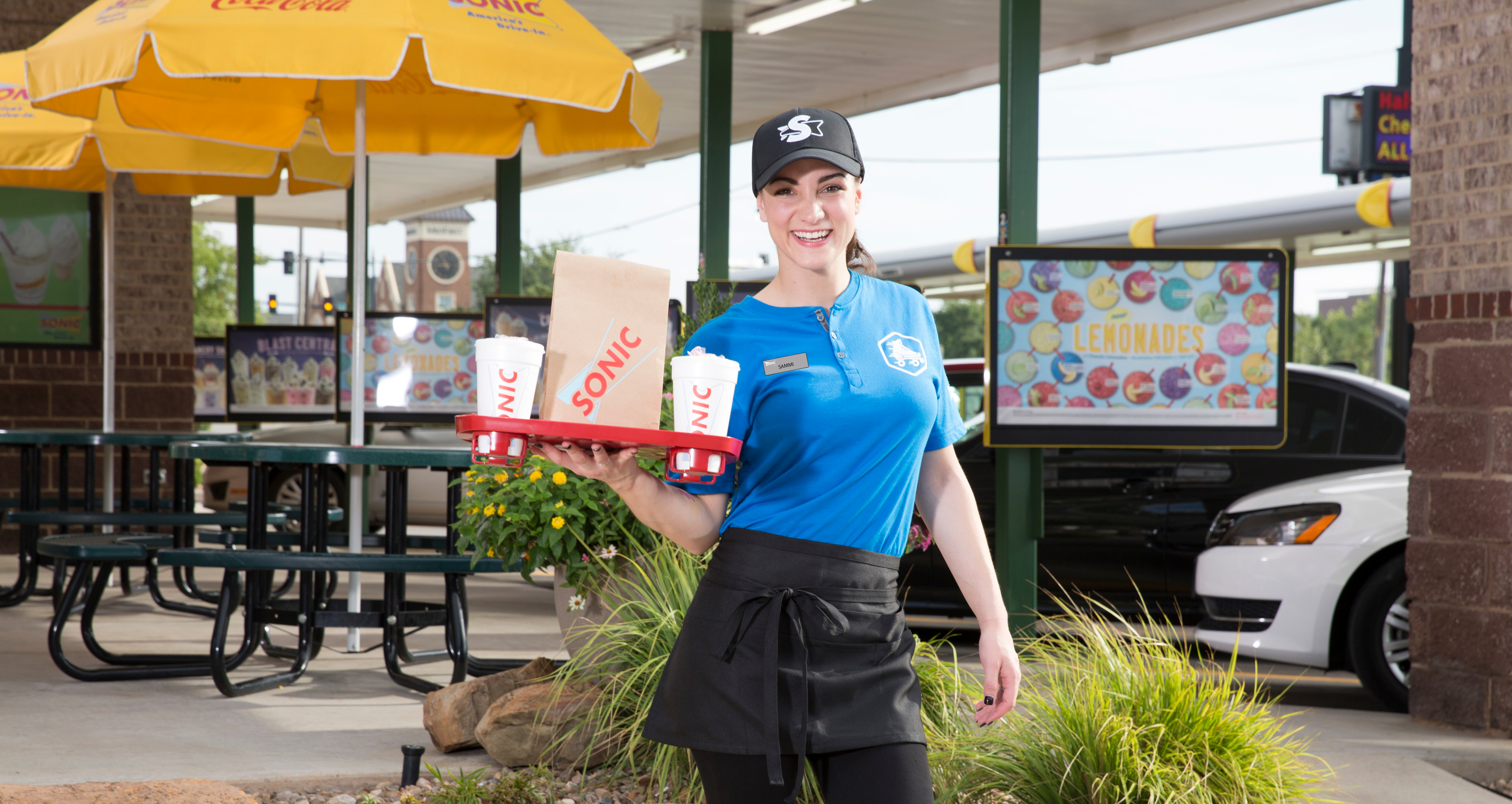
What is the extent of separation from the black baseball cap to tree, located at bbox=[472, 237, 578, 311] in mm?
48653

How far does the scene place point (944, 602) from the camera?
25.1 ft

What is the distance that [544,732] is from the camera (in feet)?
14.2

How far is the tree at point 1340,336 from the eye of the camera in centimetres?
8050

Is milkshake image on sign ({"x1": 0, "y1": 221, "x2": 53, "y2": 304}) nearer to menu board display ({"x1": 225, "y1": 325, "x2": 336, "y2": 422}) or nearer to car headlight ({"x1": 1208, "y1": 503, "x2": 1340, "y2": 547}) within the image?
menu board display ({"x1": 225, "y1": 325, "x2": 336, "y2": 422})

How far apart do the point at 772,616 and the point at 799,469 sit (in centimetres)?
24

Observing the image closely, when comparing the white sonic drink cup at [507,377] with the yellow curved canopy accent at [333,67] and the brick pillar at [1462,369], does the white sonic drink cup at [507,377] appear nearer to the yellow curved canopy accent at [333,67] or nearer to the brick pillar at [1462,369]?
the yellow curved canopy accent at [333,67]

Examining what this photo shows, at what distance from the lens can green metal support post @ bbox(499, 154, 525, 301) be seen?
12398 millimetres

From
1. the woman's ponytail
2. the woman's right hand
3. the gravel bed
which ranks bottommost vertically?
the gravel bed

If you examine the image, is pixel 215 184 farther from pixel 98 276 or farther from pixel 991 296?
pixel 991 296

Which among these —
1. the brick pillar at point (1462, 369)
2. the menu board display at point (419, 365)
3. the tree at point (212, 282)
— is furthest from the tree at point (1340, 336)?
the brick pillar at point (1462, 369)

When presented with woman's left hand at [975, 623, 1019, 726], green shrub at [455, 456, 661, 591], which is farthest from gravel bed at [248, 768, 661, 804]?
woman's left hand at [975, 623, 1019, 726]

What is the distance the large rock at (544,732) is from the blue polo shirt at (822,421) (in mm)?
2307

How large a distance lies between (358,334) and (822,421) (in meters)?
4.63

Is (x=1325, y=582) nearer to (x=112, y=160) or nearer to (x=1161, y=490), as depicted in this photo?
(x=1161, y=490)
